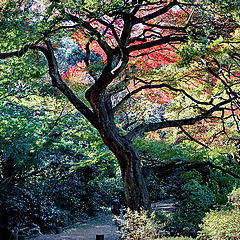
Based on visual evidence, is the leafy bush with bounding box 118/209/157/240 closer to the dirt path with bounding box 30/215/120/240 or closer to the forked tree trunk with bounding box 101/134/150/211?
the forked tree trunk with bounding box 101/134/150/211

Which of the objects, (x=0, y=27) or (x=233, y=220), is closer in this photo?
(x=233, y=220)

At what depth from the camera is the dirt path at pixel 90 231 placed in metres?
8.55

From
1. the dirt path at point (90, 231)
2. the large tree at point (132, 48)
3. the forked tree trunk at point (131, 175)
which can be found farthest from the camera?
the dirt path at point (90, 231)

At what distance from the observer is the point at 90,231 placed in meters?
9.28

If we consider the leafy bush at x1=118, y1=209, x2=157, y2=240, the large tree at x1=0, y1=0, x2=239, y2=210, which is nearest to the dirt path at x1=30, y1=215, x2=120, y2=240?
the large tree at x1=0, y1=0, x2=239, y2=210

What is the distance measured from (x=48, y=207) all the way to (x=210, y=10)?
7.07 meters

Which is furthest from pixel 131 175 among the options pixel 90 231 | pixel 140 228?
pixel 90 231

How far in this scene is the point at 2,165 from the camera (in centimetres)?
931

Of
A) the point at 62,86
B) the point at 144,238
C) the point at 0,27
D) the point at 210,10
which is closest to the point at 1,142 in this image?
the point at 62,86

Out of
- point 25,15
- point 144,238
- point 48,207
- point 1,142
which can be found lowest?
point 144,238

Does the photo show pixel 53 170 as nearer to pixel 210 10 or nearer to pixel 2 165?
pixel 2 165

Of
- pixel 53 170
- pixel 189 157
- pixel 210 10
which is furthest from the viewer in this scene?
pixel 53 170

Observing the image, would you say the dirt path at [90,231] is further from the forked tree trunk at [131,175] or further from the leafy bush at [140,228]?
the leafy bush at [140,228]

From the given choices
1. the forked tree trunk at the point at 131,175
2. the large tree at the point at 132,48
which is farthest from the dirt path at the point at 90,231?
the large tree at the point at 132,48
